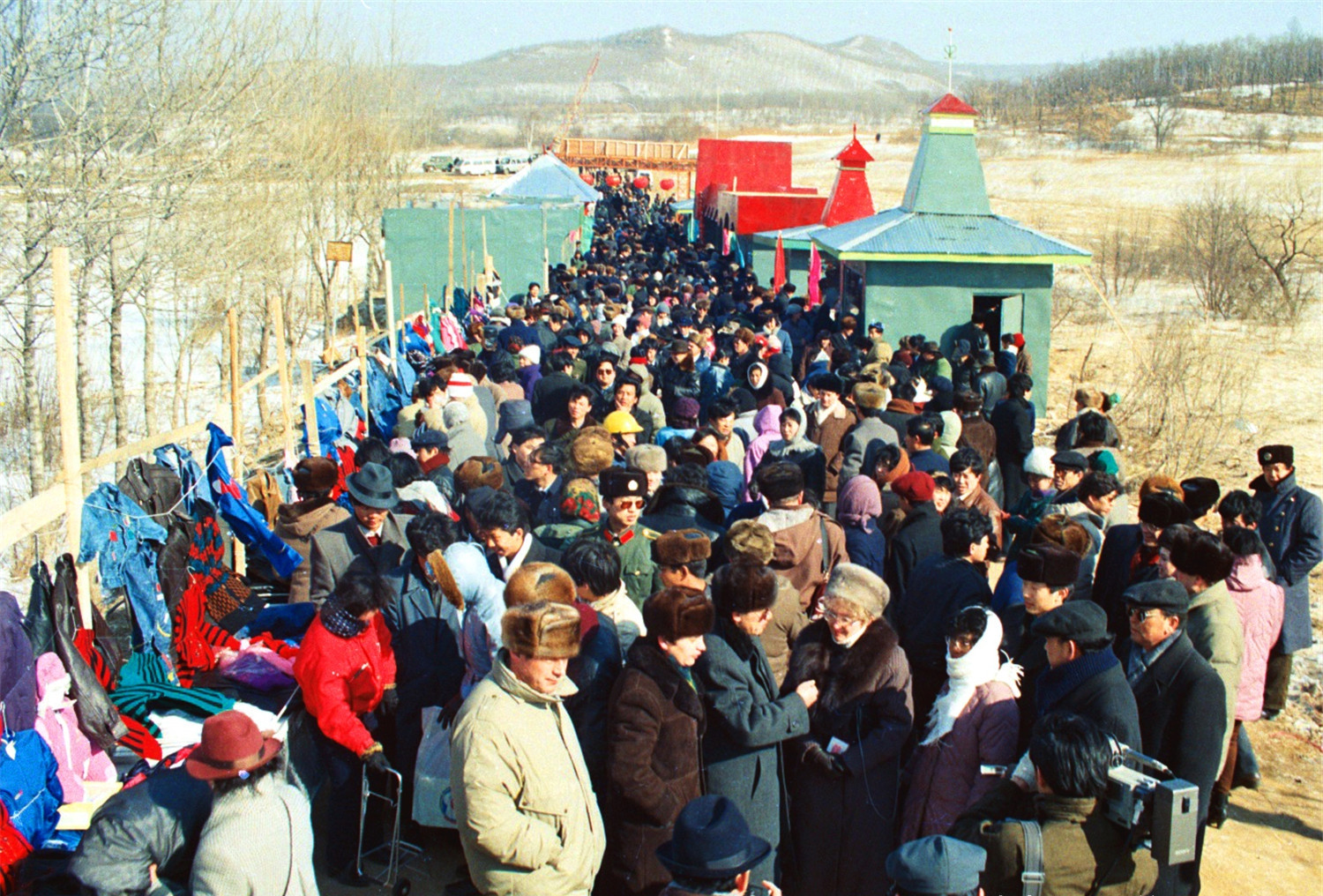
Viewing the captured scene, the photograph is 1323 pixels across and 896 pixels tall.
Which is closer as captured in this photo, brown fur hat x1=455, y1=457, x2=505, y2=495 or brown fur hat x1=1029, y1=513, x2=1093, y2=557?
brown fur hat x1=1029, y1=513, x2=1093, y2=557

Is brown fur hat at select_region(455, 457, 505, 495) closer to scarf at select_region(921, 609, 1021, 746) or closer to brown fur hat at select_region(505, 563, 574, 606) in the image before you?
brown fur hat at select_region(505, 563, 574, 606)

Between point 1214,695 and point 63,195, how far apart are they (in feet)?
43.2

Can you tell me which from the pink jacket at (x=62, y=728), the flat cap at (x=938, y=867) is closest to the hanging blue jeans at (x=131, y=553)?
the pink jacket at (x=62, y=728)

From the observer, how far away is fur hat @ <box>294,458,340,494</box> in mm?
6277

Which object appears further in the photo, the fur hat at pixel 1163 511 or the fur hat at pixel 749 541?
the fur hat at pixel 1163 511

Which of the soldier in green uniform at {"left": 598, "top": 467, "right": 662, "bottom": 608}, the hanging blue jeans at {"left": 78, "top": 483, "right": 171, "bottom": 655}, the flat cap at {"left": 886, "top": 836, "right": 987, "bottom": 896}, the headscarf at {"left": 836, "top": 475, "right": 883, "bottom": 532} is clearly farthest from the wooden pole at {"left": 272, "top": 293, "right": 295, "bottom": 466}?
the flat cap at {"left": 886, "top": 836, "right": 987, "bottom": 896}

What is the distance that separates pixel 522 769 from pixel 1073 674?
73.7 inches

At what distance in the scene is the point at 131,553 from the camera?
214 inches

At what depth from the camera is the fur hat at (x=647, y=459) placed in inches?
259

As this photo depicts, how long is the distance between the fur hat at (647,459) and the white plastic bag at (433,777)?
2176mm

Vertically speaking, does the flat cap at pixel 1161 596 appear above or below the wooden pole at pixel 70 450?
below

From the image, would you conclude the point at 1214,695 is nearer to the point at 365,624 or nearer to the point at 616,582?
the point at 616,582

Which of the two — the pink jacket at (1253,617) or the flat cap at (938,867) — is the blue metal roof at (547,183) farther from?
the flat cap at (938,867)

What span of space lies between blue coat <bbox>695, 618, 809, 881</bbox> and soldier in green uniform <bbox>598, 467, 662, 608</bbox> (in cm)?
116
